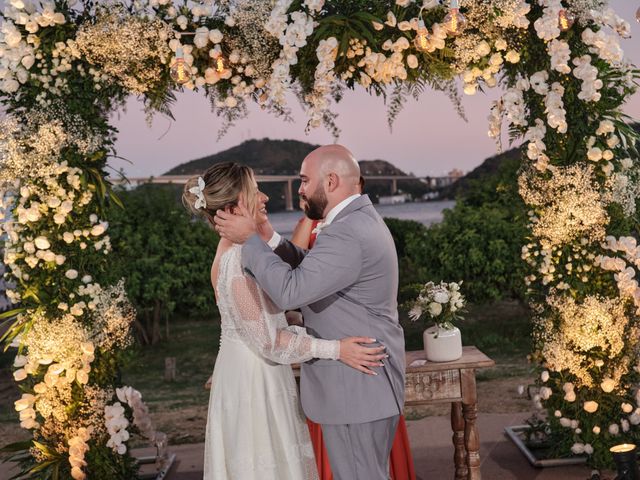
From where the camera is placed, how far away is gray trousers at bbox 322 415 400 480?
286 cm

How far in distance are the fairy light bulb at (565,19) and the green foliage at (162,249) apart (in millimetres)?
7614

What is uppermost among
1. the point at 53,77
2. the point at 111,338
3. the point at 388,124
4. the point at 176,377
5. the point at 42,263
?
the point at 53,77

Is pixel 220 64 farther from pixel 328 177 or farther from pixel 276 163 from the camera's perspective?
pixel 276 163

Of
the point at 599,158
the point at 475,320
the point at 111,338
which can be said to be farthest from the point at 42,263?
the point at 475,320

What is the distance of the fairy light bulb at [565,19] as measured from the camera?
12.8 feet

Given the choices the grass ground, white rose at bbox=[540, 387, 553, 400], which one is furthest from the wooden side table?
the grass ground

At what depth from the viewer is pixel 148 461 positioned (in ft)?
17.2

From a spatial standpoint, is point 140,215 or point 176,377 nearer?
point 176,377

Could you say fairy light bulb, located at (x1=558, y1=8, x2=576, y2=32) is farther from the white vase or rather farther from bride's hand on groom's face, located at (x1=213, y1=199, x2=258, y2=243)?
bride's hand on groom's face, located at (x1=213, y1=199, x2=258, y2=243)

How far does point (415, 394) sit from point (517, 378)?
4094 mm

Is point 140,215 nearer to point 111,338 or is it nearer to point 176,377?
point 176,377

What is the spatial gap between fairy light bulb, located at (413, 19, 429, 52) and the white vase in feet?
5.02

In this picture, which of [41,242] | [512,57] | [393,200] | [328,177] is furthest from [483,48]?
[393,200]

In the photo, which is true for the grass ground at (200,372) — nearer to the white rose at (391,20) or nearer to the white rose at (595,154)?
the white rose at (595,154)
